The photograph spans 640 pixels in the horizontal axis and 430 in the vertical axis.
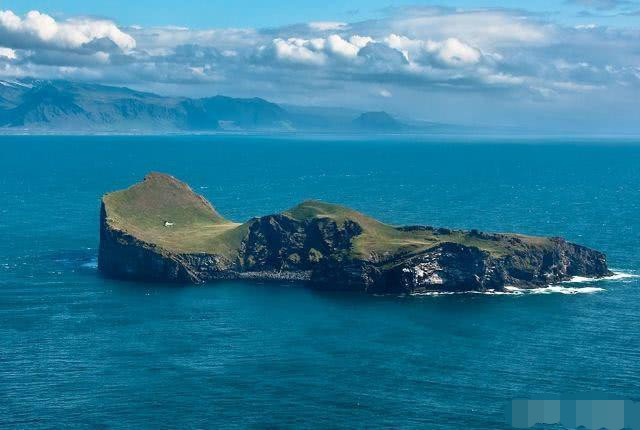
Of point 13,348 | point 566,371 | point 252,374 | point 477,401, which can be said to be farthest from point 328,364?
point 13,348

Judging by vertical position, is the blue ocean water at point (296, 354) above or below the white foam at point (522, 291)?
below

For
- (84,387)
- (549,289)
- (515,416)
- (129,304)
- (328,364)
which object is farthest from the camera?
(549,289)

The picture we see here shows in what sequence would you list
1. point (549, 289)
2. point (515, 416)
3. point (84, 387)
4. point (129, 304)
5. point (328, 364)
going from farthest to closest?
Result: 1. point (549, 289)
2. point (129, 304)
3. point (328, 364)
4. point (84, 387)
5. point (515, 416)

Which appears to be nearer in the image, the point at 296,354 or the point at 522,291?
the point at 296,354

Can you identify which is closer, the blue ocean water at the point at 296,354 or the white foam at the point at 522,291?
the blue ocean water at the point at 296,354

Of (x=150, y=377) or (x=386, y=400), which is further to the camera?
(x=150, y=377)

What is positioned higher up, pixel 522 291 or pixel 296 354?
pixel 522 291

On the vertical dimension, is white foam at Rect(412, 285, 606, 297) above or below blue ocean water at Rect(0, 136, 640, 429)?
above

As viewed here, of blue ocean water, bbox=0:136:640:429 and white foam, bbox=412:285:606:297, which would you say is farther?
white foam, bbox=412:285:606:297

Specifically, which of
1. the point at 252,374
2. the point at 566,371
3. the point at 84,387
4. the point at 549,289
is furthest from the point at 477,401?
the point at 549,289

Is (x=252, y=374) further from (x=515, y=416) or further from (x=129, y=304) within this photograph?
(x=129, y=304)
